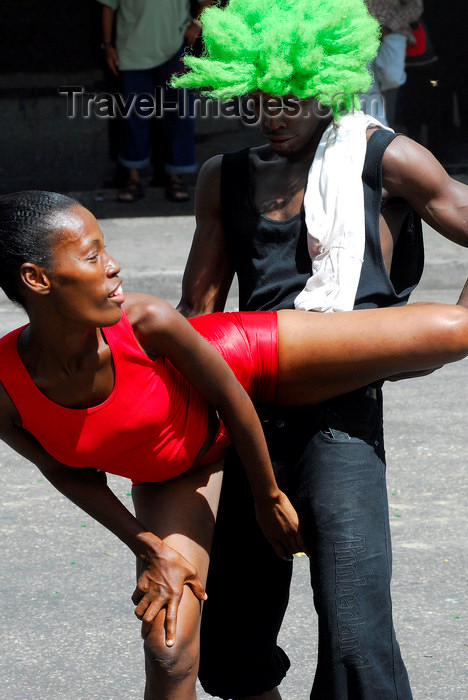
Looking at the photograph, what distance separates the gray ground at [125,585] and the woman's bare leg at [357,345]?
66 centimetres

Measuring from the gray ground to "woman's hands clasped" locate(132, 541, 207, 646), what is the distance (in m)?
0.40

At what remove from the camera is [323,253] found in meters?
2.71

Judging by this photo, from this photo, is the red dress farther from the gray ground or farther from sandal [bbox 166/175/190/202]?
sandal [bbox 166/175/190/202]

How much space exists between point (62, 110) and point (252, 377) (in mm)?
8293

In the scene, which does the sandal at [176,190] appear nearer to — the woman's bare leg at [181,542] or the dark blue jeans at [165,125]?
the dark blue jeans at [165,125]

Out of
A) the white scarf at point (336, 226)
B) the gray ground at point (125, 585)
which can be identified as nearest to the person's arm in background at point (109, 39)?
the gray ground at point (125, 585)

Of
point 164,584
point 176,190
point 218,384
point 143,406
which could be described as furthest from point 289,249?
point 176,190

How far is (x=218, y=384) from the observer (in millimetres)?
2512

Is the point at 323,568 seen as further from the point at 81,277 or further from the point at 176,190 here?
the point at 176,190

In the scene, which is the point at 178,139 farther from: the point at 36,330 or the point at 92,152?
the point at 36,330

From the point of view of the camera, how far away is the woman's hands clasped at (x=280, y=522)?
2643mm

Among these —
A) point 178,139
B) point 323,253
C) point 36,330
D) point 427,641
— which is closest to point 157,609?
point 36,330

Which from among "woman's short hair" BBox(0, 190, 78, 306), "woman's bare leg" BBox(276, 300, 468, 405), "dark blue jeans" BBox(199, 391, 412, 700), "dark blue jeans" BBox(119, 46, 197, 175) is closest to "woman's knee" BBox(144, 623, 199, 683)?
"dark blue jeans" BBox(199, 391, 412, 700)

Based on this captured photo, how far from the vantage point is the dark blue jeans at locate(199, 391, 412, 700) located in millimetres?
2553
